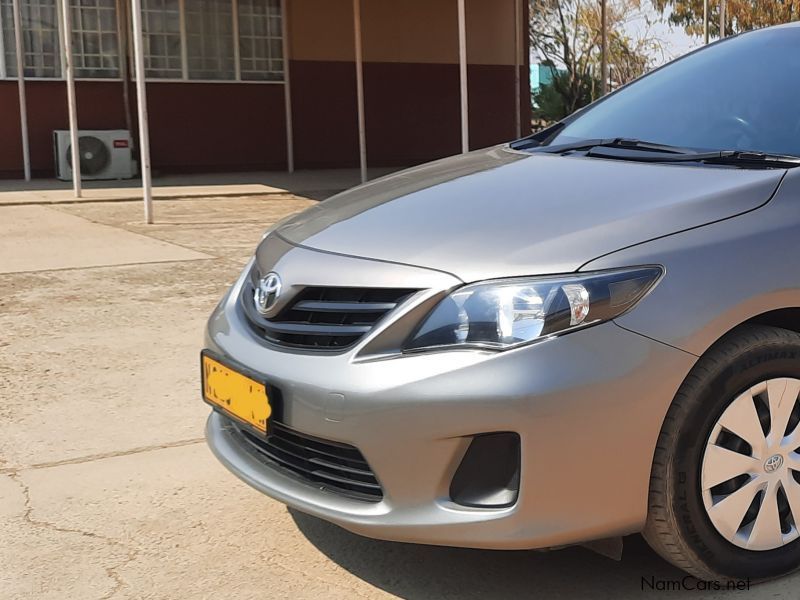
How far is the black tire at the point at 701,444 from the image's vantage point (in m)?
2.30

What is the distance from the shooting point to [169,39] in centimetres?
1509

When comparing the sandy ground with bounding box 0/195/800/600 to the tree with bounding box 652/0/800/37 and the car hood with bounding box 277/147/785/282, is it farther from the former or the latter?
the tree with bounding box 652/0/800/37

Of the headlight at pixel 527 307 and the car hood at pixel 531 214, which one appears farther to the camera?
the car hood at pixel 531 214

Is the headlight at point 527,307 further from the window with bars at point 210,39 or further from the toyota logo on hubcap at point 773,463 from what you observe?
the window with bars at point 210,39

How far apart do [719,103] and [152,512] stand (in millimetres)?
2399

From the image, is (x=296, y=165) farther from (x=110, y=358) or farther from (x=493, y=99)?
(x=110, y=358)

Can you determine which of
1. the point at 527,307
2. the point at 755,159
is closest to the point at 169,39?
the point at 755,159

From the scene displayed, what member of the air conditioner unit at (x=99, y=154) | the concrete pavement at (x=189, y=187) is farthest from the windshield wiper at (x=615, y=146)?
the air conditioner unit at (x=99, y=154)

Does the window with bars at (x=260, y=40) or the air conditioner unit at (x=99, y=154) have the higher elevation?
the window with bars at (x=260, y=40)

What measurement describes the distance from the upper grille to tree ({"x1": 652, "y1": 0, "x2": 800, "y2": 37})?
3014 centimetres

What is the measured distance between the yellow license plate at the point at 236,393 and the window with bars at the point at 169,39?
12973mm

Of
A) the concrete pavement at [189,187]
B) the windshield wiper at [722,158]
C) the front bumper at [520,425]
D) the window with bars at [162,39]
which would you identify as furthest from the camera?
the window with bars at [162,39]

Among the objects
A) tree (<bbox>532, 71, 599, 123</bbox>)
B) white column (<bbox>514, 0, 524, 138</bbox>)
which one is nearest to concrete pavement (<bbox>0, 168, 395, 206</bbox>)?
white column (<bbox>514, 0, 524, 138</bbox>)

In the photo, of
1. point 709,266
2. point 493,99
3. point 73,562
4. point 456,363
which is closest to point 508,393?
point 456,363
